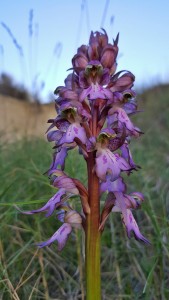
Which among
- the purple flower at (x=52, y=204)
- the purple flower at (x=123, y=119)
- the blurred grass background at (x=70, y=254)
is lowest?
the blurred grass background at (x=70, y=254)

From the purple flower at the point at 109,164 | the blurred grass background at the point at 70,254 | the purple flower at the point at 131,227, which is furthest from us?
the blurred grass background at the point at 70,254

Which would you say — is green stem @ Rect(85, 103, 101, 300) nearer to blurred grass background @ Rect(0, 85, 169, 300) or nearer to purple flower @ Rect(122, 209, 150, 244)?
purple flower @ Rect(122, 209, 150, 244)

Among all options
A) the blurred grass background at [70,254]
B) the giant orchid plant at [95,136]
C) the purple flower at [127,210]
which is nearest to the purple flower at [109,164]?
the giant orchid plant at [95,136]

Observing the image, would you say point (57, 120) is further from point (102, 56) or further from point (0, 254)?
point (0, 254)

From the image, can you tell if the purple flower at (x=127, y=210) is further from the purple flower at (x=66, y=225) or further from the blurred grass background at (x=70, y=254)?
the blurred grass background at (x=70, y=254)

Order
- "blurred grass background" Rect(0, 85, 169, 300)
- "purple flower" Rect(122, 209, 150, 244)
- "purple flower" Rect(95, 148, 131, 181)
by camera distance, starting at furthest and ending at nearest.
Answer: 1. "blurred grass background" Rect(0, 85, 169, 300)
2. "purple flower" Rect(122, 209, 150, 244)
3. "purple flower" Rect(95, 148, 131, 181)

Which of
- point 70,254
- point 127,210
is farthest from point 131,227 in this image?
point 70,254

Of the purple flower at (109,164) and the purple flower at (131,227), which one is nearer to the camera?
the purple flower at (109,164)

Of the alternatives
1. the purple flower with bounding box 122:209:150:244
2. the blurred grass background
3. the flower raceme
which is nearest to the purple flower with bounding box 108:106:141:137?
the flower raceme

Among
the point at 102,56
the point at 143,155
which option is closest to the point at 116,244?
the point at 102,56
